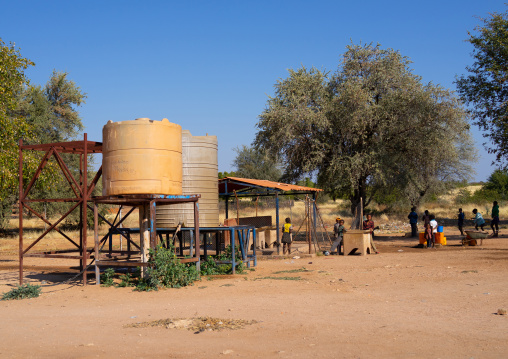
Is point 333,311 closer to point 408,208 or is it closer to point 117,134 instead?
point 117,134

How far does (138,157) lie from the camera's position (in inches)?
538

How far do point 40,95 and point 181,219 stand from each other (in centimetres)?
2512

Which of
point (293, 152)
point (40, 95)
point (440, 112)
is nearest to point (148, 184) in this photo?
point (293, 152)

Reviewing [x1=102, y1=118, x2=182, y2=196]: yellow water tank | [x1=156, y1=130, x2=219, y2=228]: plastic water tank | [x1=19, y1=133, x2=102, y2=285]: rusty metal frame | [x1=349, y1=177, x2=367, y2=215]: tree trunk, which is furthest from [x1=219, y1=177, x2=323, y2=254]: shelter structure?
[x1=102, y1=118, x2=182, y2=196]: yellow water tank

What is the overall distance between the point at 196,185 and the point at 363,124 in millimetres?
14518

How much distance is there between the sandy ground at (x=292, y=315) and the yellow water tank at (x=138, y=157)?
103 inches

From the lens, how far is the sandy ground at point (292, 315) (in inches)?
288

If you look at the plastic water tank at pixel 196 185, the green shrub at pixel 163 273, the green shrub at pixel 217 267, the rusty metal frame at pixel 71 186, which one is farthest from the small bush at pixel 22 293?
the green shrub at pixel 217 267

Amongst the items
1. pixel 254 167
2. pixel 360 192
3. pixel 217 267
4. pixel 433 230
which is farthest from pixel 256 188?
pixel 254 167

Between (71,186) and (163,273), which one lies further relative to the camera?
(71,186)

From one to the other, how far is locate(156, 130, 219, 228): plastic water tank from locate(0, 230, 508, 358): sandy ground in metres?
2.16

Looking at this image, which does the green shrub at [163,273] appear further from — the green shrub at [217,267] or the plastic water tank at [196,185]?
the plastic water tank at [196,185]

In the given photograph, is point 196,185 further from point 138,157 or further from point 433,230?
point 433,230

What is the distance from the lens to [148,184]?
13727 millimetres
